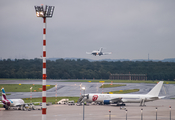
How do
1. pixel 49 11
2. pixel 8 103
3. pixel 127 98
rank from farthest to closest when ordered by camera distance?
pixel 127 98, pixel 8 103, pixel 49 11

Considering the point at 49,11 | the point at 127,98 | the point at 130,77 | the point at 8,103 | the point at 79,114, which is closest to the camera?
the point at 49,11

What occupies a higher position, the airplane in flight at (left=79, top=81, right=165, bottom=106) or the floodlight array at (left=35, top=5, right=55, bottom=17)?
the floodlight array at (left=35, top=5, right=55, bottom=17)

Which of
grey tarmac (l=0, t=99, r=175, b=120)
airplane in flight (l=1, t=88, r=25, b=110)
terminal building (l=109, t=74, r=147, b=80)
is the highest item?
terminal building (l=109, t=74, r=147, b=80)

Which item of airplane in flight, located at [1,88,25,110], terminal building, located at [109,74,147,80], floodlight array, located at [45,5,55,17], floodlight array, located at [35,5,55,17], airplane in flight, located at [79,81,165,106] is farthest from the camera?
terminal building, located at [109,74,147,80]

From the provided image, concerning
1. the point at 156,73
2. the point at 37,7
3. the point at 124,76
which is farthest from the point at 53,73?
the point at 37,7

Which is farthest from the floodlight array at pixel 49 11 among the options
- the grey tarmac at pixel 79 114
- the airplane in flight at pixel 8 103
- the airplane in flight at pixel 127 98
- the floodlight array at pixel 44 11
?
the airplane in flight at pixel 127 98

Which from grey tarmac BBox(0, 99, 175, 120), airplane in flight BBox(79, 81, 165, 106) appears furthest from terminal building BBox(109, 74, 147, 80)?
grey tarmac BBox(0, 99, 175, 120)

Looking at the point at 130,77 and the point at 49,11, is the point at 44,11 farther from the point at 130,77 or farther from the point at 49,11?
the point at 130,77

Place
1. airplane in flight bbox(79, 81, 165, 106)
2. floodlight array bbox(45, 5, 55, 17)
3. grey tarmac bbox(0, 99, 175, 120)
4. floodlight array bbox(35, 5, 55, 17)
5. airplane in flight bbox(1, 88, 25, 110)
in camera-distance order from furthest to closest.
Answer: airplane in flight bbox(79, 81, 165, 106) → airplane in flight bbox(1, 88, 25, 110) → grey tarmac bbox(0, 99, 175, 120) → floodlight array bbox(45, 5, 55, 17) → floodlight array bbox(35, 5, 55, 17)

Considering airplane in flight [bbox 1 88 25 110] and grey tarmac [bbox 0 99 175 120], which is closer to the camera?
grey tarmac [bbox 0 99 175 120]

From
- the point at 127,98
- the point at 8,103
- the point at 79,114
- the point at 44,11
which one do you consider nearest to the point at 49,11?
the point at 44,11

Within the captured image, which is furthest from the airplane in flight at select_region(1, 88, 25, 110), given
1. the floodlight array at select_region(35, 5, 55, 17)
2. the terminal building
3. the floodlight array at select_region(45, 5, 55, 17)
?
the terminal building

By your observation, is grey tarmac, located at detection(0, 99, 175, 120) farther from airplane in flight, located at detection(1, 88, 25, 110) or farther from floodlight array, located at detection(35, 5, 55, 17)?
floodlight array, located at detection(35, 5, 55, 17)

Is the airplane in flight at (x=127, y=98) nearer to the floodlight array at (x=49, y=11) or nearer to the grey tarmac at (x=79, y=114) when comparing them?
the grey tarmac at (x=79, y=114)
